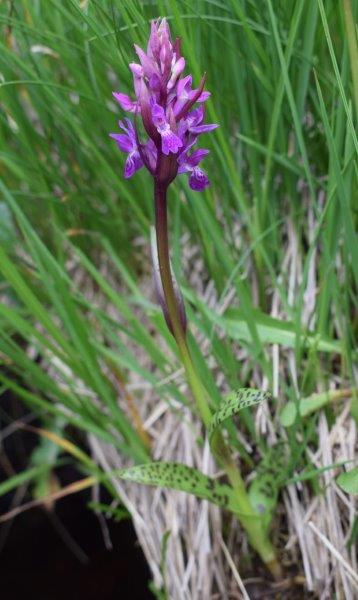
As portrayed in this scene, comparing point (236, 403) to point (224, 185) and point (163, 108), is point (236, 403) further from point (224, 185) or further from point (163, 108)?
point (224, 185)

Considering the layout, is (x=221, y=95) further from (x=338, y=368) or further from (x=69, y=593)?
(x=69, y=593)

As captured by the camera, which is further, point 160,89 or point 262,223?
point 262,223

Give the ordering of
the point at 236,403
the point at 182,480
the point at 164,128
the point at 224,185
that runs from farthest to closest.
→ the point at 224,185 < the point at 182,480 < the point at 236,403 < the point at 164,128

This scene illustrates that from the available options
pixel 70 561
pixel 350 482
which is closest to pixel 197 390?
pixel 350 482

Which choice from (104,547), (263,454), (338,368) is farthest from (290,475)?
(104,547)

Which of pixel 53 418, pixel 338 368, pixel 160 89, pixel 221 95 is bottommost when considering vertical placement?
pixel 338 368

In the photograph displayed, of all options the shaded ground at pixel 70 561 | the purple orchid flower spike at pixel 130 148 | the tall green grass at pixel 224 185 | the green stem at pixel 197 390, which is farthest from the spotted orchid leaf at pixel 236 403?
the shaded ground at pixel 70 561
